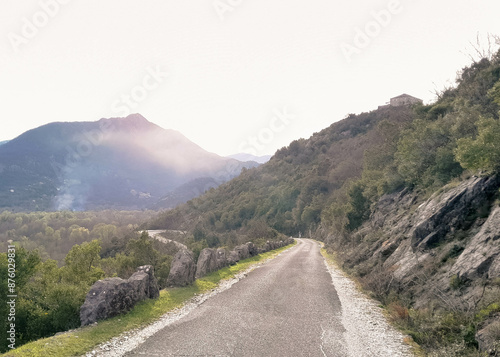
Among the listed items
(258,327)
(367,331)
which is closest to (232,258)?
(258,327)

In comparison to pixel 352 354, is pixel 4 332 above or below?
above

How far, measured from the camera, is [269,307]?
43.6 feet

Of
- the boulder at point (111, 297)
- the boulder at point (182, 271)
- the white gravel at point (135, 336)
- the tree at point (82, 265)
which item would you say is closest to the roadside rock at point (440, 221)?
the white gravel at point (135, 336)

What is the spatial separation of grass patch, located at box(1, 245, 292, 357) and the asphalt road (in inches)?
54.3

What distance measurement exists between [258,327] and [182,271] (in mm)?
8232

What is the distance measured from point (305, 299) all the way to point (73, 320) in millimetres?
10383

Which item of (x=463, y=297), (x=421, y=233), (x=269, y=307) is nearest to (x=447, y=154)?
(x=421, y=233)

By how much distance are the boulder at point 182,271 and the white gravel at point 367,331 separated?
901 cm

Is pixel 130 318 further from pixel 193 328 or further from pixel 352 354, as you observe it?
pixel 352 354

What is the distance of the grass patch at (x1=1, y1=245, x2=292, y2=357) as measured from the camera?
800 centimetres

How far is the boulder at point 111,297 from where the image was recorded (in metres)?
10.6

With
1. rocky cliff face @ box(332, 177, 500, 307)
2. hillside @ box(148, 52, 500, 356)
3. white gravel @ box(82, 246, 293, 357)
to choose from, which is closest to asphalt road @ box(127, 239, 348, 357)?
white gravel @ box(82, 246, 293, 357)

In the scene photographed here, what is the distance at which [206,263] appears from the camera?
2223 centimetres

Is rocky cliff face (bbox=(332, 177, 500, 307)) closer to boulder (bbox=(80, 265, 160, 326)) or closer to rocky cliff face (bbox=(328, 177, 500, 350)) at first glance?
rocky cliff face (bbox=(328, 177, 500, 350))
